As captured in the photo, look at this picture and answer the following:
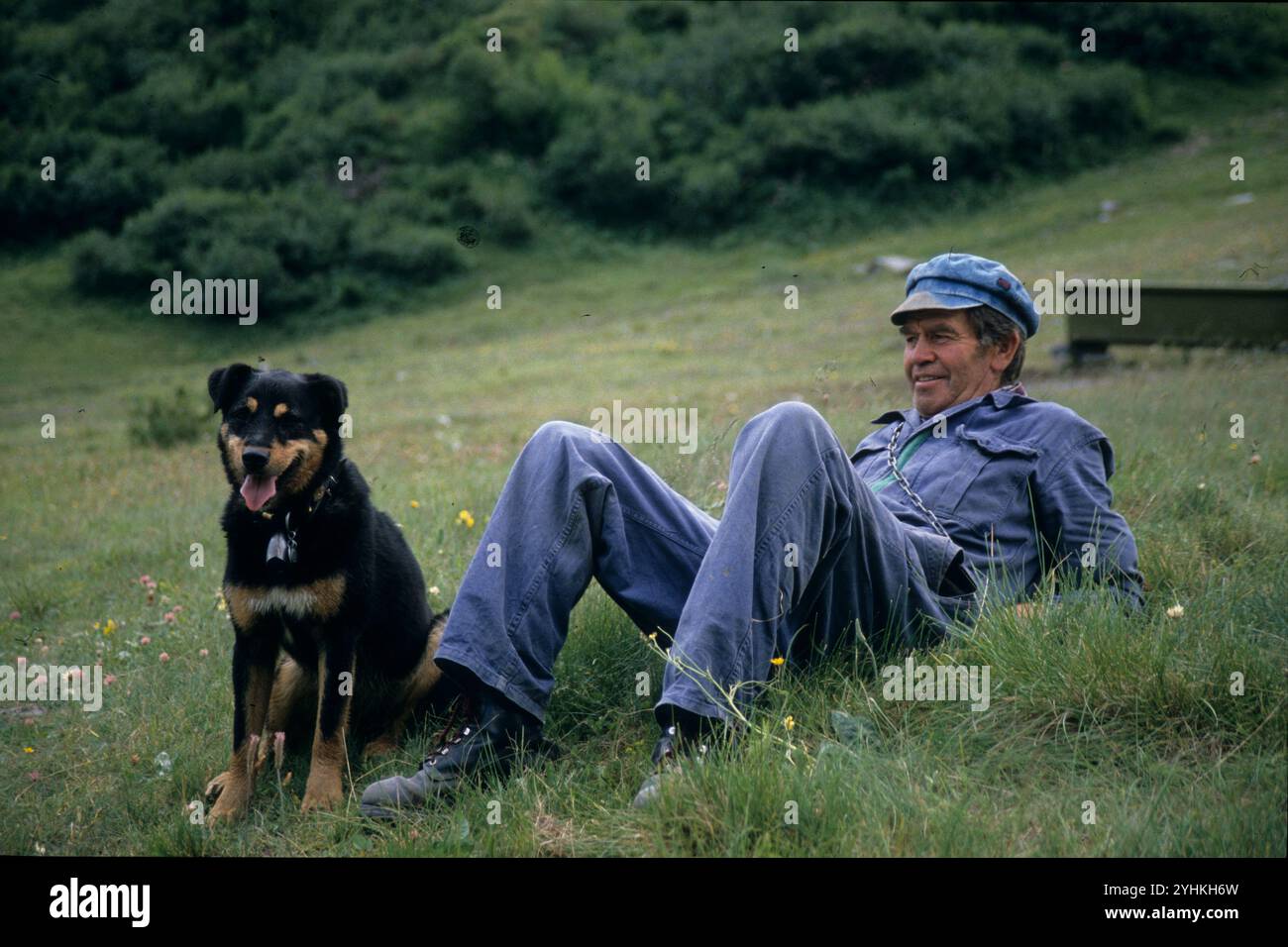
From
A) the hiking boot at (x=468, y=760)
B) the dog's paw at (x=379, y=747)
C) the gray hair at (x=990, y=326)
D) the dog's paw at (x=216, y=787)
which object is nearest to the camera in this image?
→ the hiking boot at (x=468, y=760)

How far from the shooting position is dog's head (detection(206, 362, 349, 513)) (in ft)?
11.9

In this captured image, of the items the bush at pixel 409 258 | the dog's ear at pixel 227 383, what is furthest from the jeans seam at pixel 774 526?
the bush at pixel 409 258

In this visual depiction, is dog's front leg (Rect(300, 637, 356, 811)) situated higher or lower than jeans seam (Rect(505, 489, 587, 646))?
lower

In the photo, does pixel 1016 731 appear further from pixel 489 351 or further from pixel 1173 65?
pixel 1173 65

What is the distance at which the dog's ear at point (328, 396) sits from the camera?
3.89 metres

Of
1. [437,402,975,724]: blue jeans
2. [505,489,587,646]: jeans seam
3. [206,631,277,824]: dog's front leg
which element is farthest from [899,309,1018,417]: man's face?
[206,631,277,824]: dog's front leg

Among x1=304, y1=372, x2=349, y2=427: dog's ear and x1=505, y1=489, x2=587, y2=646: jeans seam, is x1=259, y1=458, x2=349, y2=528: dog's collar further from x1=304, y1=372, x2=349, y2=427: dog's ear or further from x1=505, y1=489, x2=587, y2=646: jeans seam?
x1=505, y1=489, x2=587, y2=646: jeans seam

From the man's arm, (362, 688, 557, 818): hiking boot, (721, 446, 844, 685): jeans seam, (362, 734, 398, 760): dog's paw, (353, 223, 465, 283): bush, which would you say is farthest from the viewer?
(353, 223, 465, 283): bush

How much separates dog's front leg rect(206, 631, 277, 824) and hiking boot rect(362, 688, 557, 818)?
1.99 ft

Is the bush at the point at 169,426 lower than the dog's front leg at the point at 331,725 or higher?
higher

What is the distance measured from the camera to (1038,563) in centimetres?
369

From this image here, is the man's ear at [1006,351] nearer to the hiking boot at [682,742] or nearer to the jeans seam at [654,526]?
the jeans seam at [654,526]

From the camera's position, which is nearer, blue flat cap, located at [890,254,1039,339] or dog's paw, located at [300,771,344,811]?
dog's paw, located at [300,771,344,811]

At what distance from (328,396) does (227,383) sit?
0.34 meters
